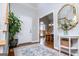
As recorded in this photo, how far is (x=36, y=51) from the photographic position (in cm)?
213

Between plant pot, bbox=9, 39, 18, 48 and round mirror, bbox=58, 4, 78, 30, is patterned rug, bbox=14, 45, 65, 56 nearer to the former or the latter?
plant pot, bbox=9, 39, 18, 48

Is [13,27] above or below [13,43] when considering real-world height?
above

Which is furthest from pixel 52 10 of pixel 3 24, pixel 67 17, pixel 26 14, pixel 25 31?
pixel 3 24

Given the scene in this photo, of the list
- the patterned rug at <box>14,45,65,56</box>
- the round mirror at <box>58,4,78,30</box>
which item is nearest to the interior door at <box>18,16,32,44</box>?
the patterned rug at <box>14,45,65,56</box>

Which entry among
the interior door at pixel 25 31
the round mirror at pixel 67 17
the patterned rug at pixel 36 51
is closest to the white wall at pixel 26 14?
the interior door at pixel 25 31

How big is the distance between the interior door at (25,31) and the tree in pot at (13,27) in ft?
0.21

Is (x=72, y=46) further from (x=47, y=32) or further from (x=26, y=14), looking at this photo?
(x=26, y=14)

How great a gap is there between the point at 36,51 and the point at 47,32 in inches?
13.3

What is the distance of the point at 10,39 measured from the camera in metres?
2.10

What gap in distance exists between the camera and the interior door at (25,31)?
2109 mm

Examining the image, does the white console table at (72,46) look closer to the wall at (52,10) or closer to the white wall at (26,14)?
the wall at (52,10)

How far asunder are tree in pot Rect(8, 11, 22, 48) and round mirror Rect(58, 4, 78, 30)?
2.07ft

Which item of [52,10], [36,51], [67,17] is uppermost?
[52,10]

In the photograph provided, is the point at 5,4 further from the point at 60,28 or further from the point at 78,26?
Result: the point at 78,26
